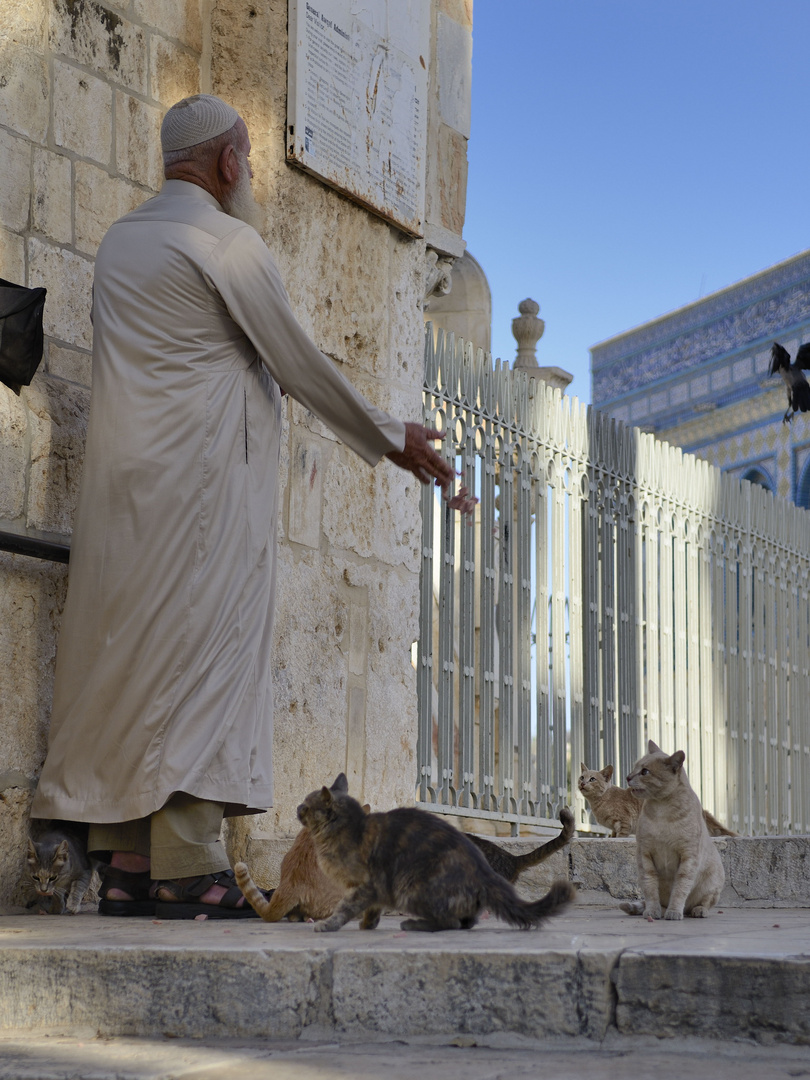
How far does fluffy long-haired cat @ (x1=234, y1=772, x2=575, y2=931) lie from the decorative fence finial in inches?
285

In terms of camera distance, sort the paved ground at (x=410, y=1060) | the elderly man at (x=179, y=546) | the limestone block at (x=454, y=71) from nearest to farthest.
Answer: the paved ground at (x=410, y=1060) → the elderly man at (x=179, y=546) → the limestone block at (x=454, y=71)

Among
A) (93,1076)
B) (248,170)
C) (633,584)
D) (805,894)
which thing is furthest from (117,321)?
(633,584)

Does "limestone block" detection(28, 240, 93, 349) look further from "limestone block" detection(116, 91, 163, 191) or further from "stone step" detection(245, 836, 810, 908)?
"stone step" detection(245, 836, 810, 908)

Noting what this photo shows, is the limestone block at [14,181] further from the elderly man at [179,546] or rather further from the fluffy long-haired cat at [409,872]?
the fluffy long-haired cat at [409,872]

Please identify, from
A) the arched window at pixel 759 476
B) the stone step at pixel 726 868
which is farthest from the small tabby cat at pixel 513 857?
the arched window at pixel 759 476

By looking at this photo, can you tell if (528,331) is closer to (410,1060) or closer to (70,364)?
(70,364)

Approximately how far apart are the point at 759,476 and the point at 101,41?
52.2 ft

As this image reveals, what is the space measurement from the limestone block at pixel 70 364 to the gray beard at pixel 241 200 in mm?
700

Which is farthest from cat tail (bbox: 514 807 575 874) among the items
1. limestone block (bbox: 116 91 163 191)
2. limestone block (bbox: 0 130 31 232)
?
limestone block (bbox: 116 91 163 191)

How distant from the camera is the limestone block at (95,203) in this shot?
4.46 meters

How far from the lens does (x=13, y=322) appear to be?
4.04 meters

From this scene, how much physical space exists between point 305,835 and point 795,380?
22.1ft

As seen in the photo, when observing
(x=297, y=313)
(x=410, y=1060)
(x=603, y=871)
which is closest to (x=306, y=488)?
(x=297, y=313)

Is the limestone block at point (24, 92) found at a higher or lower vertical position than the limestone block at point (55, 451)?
higher
